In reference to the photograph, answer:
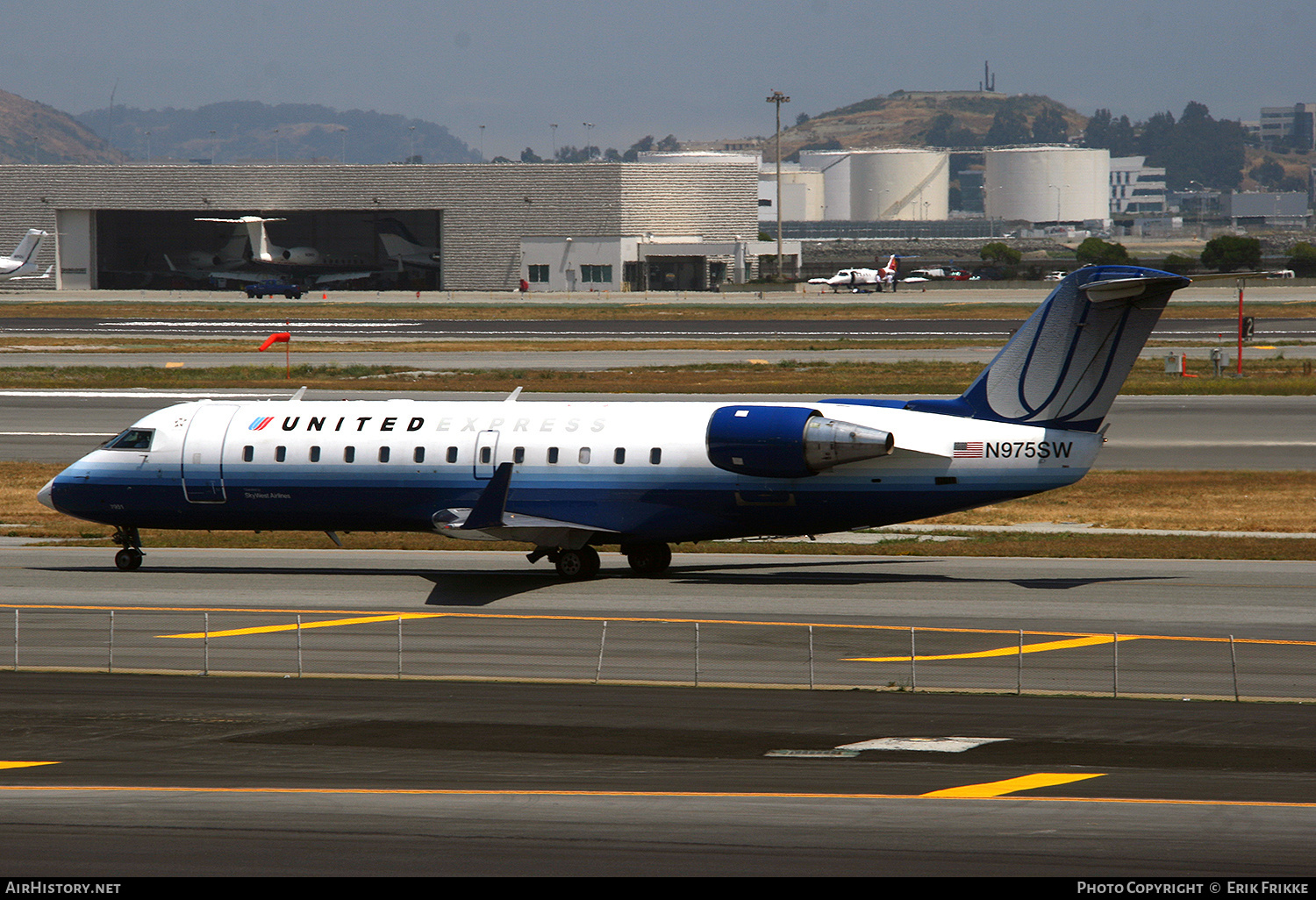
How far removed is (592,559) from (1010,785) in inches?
632

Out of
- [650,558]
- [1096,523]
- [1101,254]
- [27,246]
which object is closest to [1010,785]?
[650,558]

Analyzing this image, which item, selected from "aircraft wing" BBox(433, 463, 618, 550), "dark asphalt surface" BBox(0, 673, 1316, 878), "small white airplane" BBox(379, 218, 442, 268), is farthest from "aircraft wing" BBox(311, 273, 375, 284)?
"dark asphalt surface" BBox(0, 673, 1316, 878)

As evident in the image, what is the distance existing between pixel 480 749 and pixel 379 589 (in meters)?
12.6

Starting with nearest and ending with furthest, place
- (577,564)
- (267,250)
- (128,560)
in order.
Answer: (577,564)
(128,560)
(267,250)

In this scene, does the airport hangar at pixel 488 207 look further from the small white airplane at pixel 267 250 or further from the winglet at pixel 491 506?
the winglet at pixel 491 506

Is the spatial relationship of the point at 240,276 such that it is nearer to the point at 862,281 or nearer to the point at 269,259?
the point at 269,259

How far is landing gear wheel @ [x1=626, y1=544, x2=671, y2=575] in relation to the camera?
30.9 meters

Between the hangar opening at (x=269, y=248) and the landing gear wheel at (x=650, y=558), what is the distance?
12343cm

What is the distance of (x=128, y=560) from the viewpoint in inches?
1238

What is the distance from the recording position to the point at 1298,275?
14450 centimetres

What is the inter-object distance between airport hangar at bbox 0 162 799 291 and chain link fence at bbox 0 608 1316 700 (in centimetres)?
12294

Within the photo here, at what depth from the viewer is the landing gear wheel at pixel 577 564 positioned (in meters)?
30.1

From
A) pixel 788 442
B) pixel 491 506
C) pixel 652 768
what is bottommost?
pixel 652 768

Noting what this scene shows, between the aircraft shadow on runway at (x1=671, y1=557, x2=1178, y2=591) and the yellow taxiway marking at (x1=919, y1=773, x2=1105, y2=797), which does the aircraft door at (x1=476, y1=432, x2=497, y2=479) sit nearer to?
the aircraft shadow on runway at (x1=671, y1=557, x2=1178, y2=591)
